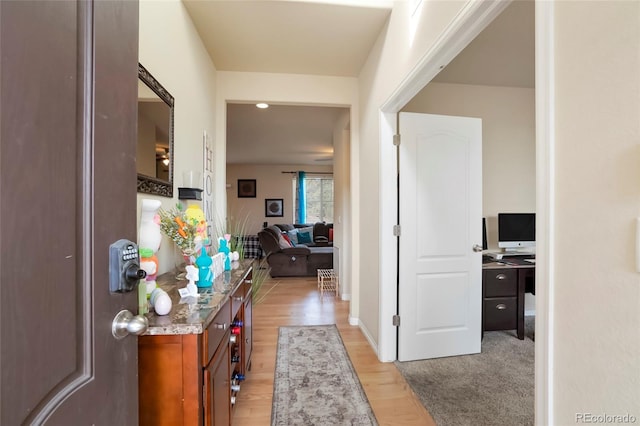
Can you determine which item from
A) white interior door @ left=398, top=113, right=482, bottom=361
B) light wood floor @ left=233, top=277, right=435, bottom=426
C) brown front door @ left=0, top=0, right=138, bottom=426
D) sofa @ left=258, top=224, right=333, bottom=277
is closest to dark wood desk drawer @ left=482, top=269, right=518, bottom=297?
white interior door @ left=398, top=113, right=482, bottom=361

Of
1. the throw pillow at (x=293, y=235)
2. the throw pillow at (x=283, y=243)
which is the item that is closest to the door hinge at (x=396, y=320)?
the throw pillow at (x=283, y=243)

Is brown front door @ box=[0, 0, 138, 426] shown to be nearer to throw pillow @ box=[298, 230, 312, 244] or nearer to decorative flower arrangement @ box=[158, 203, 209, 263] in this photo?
decorative flower arrangement @ box=[158, 203, 209, 263]

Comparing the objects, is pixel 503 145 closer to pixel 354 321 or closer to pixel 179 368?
pixel 354 321

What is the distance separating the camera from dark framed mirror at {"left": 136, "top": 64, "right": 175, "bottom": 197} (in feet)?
4.78

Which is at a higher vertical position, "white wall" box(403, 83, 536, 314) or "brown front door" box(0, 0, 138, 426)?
"white wall" box(403, 83, 536, 314)

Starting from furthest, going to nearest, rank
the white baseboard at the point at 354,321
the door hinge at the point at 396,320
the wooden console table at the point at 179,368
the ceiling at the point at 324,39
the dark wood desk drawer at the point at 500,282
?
the white baseboard at the point at 354,321
the dark wood desk drawer at the point at 500,282
the door hinge at the point at 396,320
the ceiling at the point at 324,39
the wooden console table at the point at 179,368

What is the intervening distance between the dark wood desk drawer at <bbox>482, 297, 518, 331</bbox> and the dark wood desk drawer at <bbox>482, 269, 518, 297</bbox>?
57 millimetres

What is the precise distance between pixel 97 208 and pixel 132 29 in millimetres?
476

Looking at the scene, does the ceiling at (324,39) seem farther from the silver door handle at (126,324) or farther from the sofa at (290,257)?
the sofa at (290,257)

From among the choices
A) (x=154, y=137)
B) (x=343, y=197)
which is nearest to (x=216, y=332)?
(x=154, y=137)

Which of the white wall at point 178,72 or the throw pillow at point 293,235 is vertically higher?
the white wall at point 178,72

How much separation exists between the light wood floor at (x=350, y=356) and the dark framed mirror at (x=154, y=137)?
141 centimetres

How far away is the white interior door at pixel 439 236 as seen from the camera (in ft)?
7.79

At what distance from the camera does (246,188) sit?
823 cm
